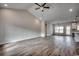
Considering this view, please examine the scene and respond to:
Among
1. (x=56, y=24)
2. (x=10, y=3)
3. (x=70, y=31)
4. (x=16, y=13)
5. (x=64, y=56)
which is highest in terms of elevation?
(x=10, y=3)

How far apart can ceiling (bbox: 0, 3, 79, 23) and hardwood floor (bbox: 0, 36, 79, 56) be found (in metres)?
0.61

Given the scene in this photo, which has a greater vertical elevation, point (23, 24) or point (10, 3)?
point (10, 3)

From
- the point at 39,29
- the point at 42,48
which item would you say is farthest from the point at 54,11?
the point at 42,48

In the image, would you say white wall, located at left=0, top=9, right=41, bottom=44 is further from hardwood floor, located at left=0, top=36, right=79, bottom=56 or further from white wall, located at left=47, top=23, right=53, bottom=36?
white wall, located at left=47, top=23, right=53, bottom=36

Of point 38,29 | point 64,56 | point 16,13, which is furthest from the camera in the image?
point 38,29

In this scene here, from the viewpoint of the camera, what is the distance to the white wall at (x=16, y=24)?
9.16ft

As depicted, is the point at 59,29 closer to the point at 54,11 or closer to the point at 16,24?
the point at 54,11

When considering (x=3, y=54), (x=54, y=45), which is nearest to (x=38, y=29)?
(x=54, y=45)

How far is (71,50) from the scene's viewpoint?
8.75 feet

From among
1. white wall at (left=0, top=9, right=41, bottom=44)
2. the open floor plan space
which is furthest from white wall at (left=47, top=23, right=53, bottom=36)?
white wall at (left=0, top=9, right=41, bottom=44)

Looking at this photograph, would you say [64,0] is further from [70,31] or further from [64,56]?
[64,56]

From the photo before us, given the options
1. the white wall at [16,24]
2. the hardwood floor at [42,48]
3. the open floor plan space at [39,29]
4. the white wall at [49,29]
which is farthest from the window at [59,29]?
the white wall at [16,24]

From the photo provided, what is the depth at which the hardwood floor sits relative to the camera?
2680mm

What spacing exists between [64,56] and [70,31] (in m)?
0.75
